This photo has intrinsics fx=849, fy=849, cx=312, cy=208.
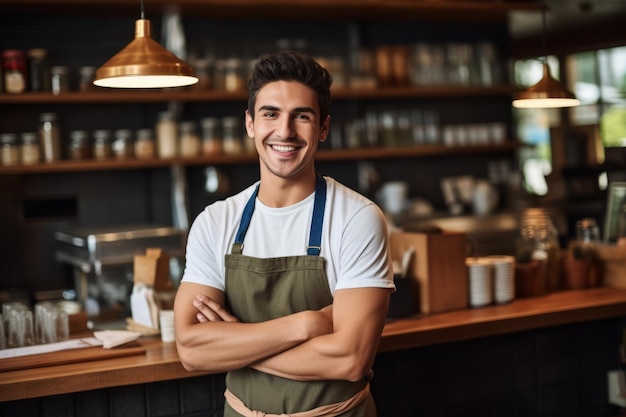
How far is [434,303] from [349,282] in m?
1.14

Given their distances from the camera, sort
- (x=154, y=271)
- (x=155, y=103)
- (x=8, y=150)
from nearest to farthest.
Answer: (x=154, y=271), (x=8, y=150), (x=155, y=103)

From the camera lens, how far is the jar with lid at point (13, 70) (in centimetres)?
435

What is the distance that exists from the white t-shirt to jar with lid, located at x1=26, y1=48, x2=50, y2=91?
2555 millimetres

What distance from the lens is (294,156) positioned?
7.06 feet

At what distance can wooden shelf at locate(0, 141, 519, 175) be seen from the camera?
4473mm

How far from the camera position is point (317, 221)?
7.18ft

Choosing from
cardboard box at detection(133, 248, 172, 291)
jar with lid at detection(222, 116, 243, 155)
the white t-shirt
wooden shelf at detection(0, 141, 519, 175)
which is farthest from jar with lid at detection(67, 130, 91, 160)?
the white t-shirt

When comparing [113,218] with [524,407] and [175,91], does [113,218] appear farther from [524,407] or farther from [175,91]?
[524,407]

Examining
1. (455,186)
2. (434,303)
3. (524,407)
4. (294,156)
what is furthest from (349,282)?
(455,186)

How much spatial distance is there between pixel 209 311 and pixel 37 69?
277 centimetres

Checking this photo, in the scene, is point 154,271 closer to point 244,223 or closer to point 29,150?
point 244,223

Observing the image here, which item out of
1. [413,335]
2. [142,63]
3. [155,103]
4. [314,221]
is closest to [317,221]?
[314,221]

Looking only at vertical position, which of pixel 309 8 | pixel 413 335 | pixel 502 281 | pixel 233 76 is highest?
pixel 309 8

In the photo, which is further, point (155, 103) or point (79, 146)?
point (155, 103)
